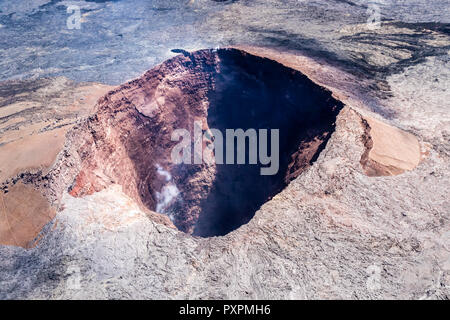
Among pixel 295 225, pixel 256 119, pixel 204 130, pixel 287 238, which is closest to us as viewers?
pixel 287 238

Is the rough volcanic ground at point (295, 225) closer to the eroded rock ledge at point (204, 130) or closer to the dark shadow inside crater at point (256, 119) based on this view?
the eroded rock ledge at point (204, 130)

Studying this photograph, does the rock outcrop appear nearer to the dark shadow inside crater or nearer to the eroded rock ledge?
the eroded rock ledge

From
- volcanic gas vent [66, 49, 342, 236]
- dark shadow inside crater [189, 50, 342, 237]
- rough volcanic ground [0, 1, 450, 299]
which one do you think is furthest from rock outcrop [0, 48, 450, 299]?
volcanic gas vent [66, 49, 342, 236]

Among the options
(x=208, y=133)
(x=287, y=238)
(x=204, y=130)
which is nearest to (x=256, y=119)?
(x=208, y=133)

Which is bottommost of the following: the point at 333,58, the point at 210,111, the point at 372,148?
the point at 210,111

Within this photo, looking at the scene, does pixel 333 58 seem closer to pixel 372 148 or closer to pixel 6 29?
pixel 372 148

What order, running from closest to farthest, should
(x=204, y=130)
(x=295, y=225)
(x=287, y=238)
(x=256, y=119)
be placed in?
(x=287, y=238)
(x=295, y=225)
(x=256, y=119)
(x=204, y=130)

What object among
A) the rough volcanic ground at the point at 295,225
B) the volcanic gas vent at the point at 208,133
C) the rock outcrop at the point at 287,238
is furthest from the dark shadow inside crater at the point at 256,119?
the rock outcrop at the point at 287,238

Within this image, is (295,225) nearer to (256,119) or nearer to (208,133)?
(256,119)

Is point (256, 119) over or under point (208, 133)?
over
